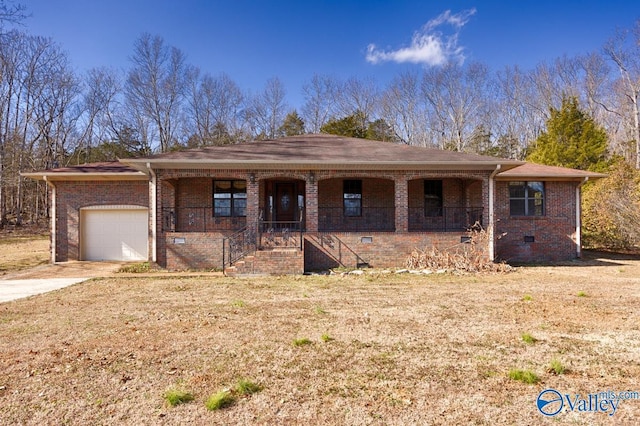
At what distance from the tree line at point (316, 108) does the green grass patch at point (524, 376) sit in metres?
24.7

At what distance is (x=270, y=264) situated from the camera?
9477mm

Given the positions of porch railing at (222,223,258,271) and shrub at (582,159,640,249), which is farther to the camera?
shrub at (582,159,640,249)

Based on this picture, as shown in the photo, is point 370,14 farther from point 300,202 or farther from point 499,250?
point 499,250

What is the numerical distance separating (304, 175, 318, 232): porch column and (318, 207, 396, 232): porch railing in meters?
2.13

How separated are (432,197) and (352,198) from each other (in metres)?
3.16

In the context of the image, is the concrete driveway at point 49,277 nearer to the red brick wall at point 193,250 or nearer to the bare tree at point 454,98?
the red brick wall at point 193,250

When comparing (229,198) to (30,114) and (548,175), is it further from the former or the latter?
(30,114)

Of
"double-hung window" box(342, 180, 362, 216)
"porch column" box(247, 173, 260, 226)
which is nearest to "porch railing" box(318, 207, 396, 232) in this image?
"double-hung window" box(342, 180, 362, 216)

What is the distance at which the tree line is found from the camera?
92.4 ft

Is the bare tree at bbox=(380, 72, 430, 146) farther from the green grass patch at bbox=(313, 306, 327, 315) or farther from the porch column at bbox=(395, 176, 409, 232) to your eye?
the green grass patch at bbox=(313, 306, 327, 315)

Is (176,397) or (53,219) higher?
(53,219)

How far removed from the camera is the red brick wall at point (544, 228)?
40.5ft

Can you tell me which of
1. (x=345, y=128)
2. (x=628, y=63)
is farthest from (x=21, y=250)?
(x=628, y=63)

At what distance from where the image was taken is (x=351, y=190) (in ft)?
43.1
